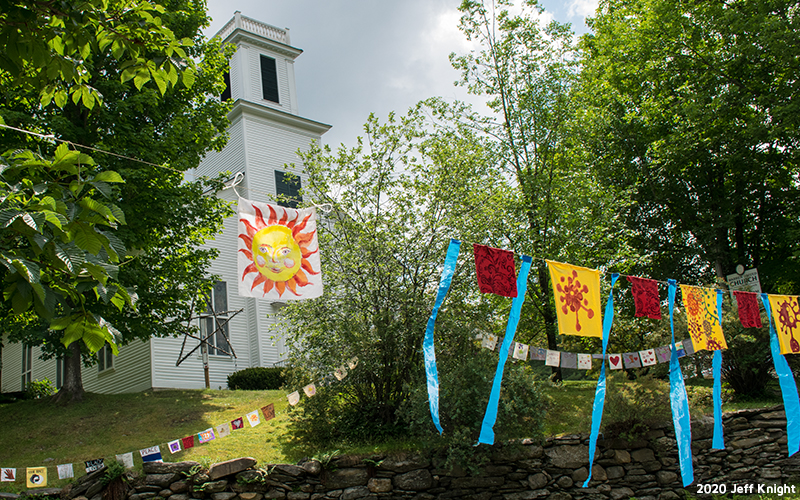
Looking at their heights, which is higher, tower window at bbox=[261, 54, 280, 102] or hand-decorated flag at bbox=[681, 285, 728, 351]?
tower window at bbox=[261, 54, 280, 102]

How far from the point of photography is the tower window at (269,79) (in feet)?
71.1

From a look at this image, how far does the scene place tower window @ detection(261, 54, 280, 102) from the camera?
21678mm

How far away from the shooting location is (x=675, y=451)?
10.4 meters

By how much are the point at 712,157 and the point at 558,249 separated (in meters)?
7.85

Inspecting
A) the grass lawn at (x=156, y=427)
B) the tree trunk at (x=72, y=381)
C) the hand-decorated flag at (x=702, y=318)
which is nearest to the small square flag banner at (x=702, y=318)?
the hand-decorated flag at (x=702, y=318)

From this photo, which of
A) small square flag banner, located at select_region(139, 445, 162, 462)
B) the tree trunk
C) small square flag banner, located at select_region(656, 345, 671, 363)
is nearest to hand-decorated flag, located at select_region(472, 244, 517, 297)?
small square flag banner, located at select_region(656, 345, 671, 363)

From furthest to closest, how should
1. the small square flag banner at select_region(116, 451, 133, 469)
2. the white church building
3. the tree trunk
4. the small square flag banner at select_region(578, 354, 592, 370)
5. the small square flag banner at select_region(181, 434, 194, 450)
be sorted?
the white church building → the tree trunk → the small square flag banner at select_region(578, 354, 592, 370) → the small square flag banner at select_region(116, 451, 133, 469) → the small square flag banner at select_region(181, 434, 194, 450)

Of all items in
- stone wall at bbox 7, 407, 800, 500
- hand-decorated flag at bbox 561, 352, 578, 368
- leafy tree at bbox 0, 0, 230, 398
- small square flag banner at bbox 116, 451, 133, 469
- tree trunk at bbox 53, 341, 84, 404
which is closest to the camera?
small square flag banner at bbox 116, 451, 133, 469

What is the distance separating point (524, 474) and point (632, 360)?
301 centimetres

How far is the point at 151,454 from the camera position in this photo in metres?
7.76

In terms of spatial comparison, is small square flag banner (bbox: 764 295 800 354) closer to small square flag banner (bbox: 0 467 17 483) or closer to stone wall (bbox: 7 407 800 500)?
stone wall (bbox: 7 407 800 500)

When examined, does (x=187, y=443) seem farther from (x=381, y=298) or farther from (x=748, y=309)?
(x=748, y=309)

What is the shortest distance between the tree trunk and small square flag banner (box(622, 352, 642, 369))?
1133 centimetres

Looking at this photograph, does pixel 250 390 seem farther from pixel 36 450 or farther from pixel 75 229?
pixel 75 229
